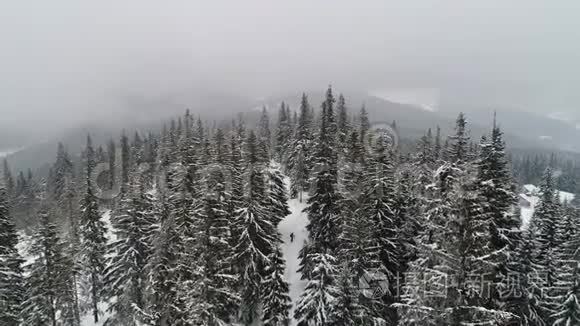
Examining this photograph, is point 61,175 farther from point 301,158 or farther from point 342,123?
point 342,123

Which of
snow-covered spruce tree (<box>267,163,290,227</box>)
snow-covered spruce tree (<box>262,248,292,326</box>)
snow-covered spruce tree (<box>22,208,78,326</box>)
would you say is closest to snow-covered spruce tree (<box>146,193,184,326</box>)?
snow-covered spruce tree (<box>262,248,292,326</box>)

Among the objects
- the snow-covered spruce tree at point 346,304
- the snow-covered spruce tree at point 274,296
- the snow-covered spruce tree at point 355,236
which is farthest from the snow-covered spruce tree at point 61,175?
the snow-covered spruce tree at point 346,304

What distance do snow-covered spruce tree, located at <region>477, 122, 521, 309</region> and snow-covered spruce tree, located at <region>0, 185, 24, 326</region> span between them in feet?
109

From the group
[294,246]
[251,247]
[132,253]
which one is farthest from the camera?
[294,246]

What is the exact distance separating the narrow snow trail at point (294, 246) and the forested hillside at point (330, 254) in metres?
0.42

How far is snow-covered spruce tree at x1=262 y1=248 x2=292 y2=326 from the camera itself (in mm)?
33312

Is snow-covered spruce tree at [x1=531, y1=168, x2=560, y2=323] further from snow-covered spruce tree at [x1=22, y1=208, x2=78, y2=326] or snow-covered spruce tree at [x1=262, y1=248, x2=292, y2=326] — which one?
snow-covered spruce tree at [x1=22, y1=208, x2=78, y2=326]

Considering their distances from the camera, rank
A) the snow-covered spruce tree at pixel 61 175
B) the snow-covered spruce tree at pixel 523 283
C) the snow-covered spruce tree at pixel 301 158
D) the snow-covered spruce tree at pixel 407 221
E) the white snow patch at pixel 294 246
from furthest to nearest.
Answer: the snow-covered spruce tree at pixel 61 175, the snow-covered spruce tree at pixel 301 158, the white snow patch at pixel 294 246, the snow-covered spruce tree at pixel 407 221, the snow-covered spruce tree at pixel 523 283

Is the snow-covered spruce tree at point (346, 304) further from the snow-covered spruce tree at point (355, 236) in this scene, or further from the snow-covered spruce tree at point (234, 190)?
the snow-covered spruce tree at point (234, 190)

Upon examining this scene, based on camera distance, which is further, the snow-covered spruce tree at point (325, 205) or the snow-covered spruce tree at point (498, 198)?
the snow-covered spruce tree at point (325, 205)

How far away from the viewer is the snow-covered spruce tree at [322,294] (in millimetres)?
28469

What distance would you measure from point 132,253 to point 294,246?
22941mm

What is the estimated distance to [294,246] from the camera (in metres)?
51.1

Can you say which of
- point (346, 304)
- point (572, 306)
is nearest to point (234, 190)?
point (346, 304)
